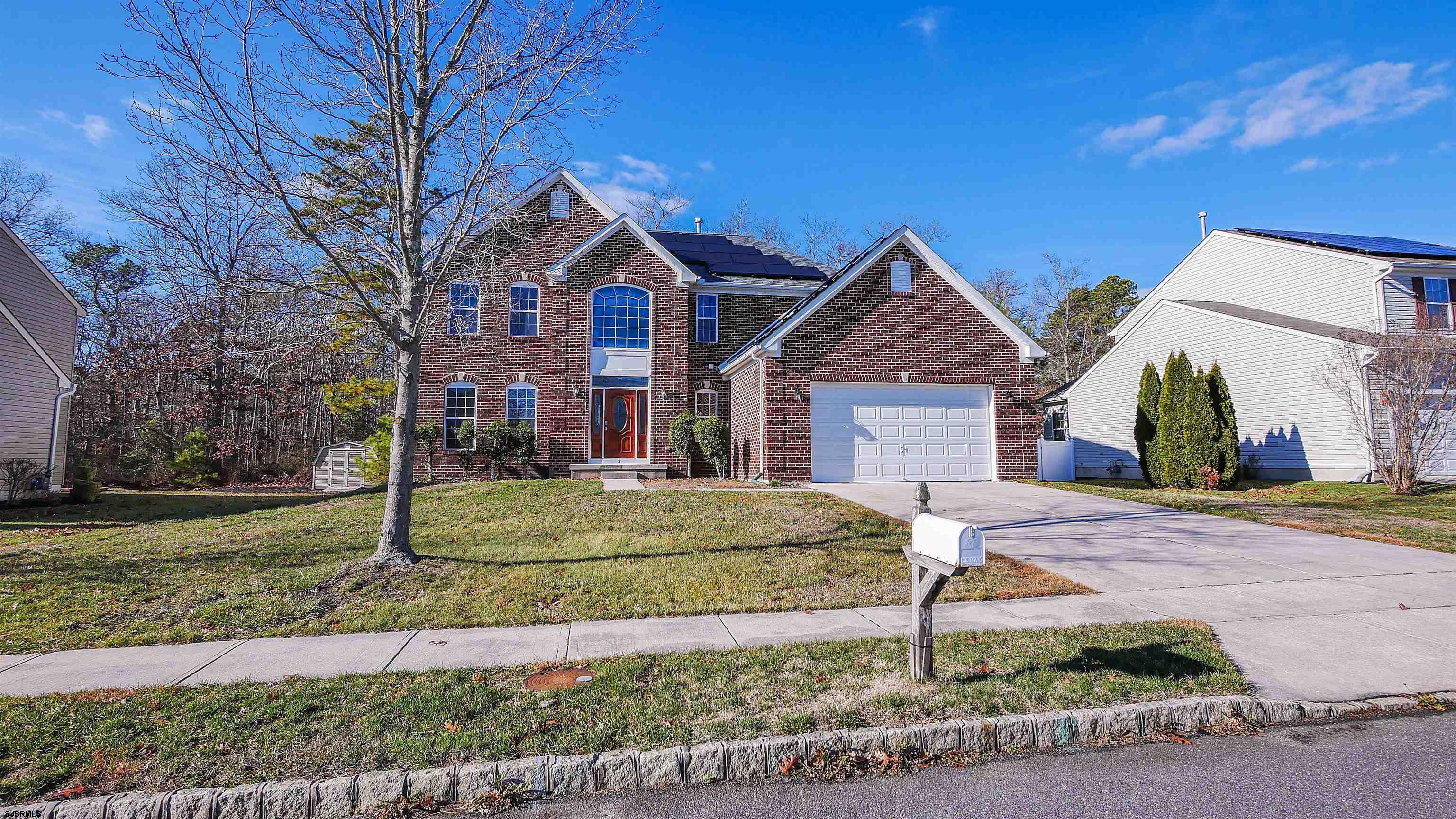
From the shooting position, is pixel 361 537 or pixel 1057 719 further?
pixel 361 537

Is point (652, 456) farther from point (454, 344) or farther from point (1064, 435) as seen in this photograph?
point (1064, 435)

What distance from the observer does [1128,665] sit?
443cm

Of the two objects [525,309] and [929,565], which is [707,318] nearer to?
[525,309]

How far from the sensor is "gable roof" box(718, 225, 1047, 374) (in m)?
15.3

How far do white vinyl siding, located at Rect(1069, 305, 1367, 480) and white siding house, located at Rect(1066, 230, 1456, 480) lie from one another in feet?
0.10

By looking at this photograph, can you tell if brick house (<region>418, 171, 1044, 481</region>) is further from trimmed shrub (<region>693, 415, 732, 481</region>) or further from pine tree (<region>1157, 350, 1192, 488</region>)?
pine tree (<region>1157, 350, 1192, 488</region>)

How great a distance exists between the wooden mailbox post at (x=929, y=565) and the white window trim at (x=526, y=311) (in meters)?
15.9

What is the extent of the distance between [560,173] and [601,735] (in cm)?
1817

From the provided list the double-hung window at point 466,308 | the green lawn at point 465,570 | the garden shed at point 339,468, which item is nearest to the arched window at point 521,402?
the double-hung window at point 466,308

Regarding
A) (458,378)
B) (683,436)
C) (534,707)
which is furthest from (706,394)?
(534,707)

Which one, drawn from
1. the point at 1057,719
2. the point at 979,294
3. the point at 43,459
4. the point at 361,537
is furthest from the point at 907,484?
the point at 43,459

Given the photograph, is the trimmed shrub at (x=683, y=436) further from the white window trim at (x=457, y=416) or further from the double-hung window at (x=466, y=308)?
the double-hung window at (x=466, y=308)

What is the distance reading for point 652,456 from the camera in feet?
61.7

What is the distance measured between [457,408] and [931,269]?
12.3 metres
